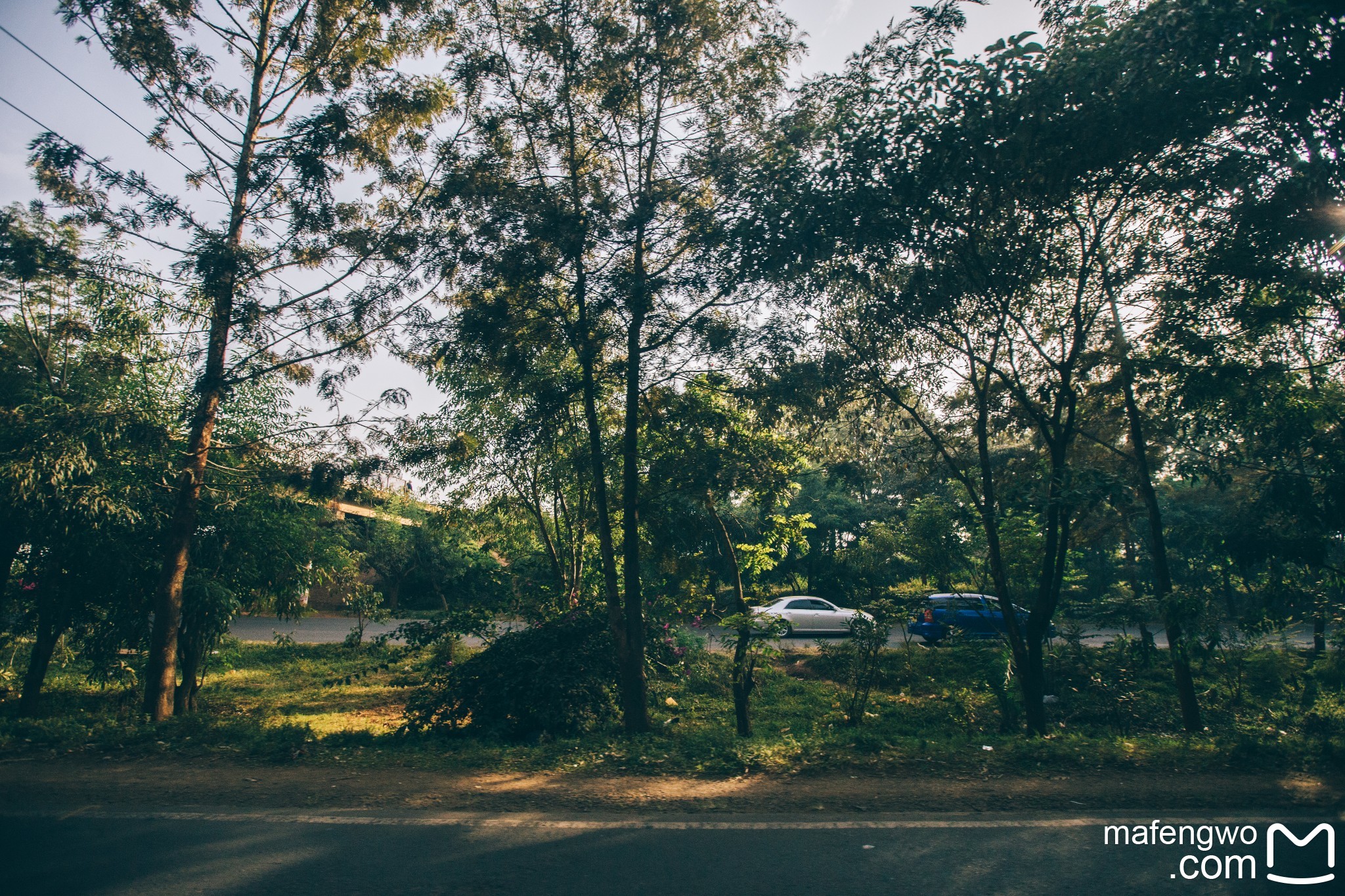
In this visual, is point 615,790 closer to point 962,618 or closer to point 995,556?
point 995,556

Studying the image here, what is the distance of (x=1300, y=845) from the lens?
189 inches

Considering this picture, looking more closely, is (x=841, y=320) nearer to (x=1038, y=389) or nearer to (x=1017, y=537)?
(x=1038, y=389)

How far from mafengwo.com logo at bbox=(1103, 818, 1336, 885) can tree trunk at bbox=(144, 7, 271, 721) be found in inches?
431

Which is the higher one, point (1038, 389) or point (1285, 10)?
point (1285, 10)

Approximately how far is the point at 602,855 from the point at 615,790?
150 centimetres

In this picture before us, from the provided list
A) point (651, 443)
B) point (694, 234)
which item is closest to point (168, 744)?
point (651, 443)

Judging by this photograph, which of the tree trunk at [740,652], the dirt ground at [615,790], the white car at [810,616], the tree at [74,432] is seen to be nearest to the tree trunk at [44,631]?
the tree at [74,432]

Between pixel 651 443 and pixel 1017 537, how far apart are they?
7.98 m

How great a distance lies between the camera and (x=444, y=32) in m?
9.88

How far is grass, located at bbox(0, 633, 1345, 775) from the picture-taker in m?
7.00

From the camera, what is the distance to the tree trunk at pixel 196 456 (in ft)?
30.0

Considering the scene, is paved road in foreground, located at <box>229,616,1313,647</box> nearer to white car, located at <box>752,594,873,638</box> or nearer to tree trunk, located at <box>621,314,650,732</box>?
white car, located at <box>752,594,873,638</box>

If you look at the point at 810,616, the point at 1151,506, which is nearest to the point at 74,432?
the point at 1151,506

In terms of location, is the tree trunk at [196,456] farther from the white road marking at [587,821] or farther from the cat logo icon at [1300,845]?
the cat logo icon at [1300,845]
